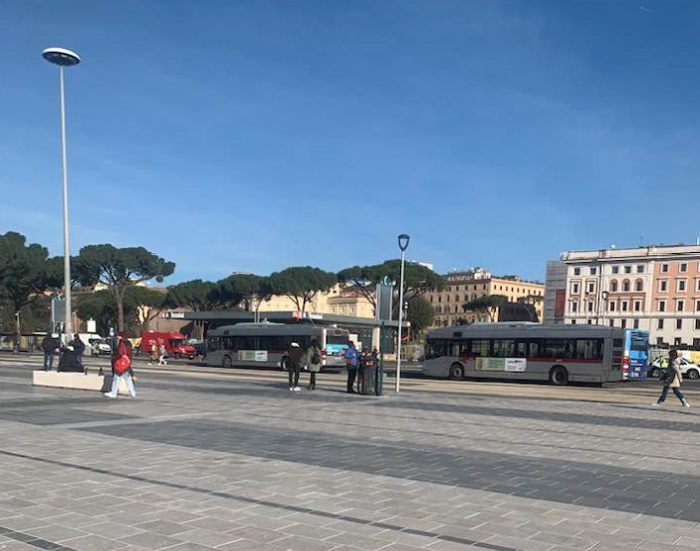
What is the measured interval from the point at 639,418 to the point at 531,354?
53.0 ft

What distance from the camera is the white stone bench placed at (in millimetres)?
17748

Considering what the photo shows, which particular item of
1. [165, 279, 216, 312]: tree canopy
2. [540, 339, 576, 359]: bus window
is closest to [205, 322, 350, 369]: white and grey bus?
[540, 339, 576, 359]: bus window

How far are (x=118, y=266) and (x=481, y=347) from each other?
57398 millimetres

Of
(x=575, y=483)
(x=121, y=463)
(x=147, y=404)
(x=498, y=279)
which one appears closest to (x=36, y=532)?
(x=121, y=463)

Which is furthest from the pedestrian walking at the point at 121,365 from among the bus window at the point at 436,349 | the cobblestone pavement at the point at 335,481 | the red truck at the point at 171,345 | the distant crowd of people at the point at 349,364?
the red truck at the point at 171,345

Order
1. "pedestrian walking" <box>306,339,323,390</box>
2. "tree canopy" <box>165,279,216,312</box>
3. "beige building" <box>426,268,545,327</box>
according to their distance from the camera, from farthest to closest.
→ "beige building" <box>426,268,545,327</box> → "tree canopy" <box>165,279,216,312</box> → "pedestrian walking" <box>306,339,323,390</box>

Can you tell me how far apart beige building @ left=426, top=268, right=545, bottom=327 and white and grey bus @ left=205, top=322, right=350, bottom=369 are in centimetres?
11553

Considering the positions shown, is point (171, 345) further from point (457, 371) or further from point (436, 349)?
point (457, 371)

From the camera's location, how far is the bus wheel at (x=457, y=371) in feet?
113

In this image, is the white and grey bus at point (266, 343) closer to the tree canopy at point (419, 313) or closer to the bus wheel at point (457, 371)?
the bus wheel at point (457, 371)

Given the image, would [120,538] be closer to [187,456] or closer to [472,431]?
[187,456]

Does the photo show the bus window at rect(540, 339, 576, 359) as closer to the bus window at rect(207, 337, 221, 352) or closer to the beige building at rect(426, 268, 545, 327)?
the bus window at rect(207, 337, 221, 352)

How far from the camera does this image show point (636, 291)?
116312mm

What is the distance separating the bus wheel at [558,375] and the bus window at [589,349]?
3.13ft
